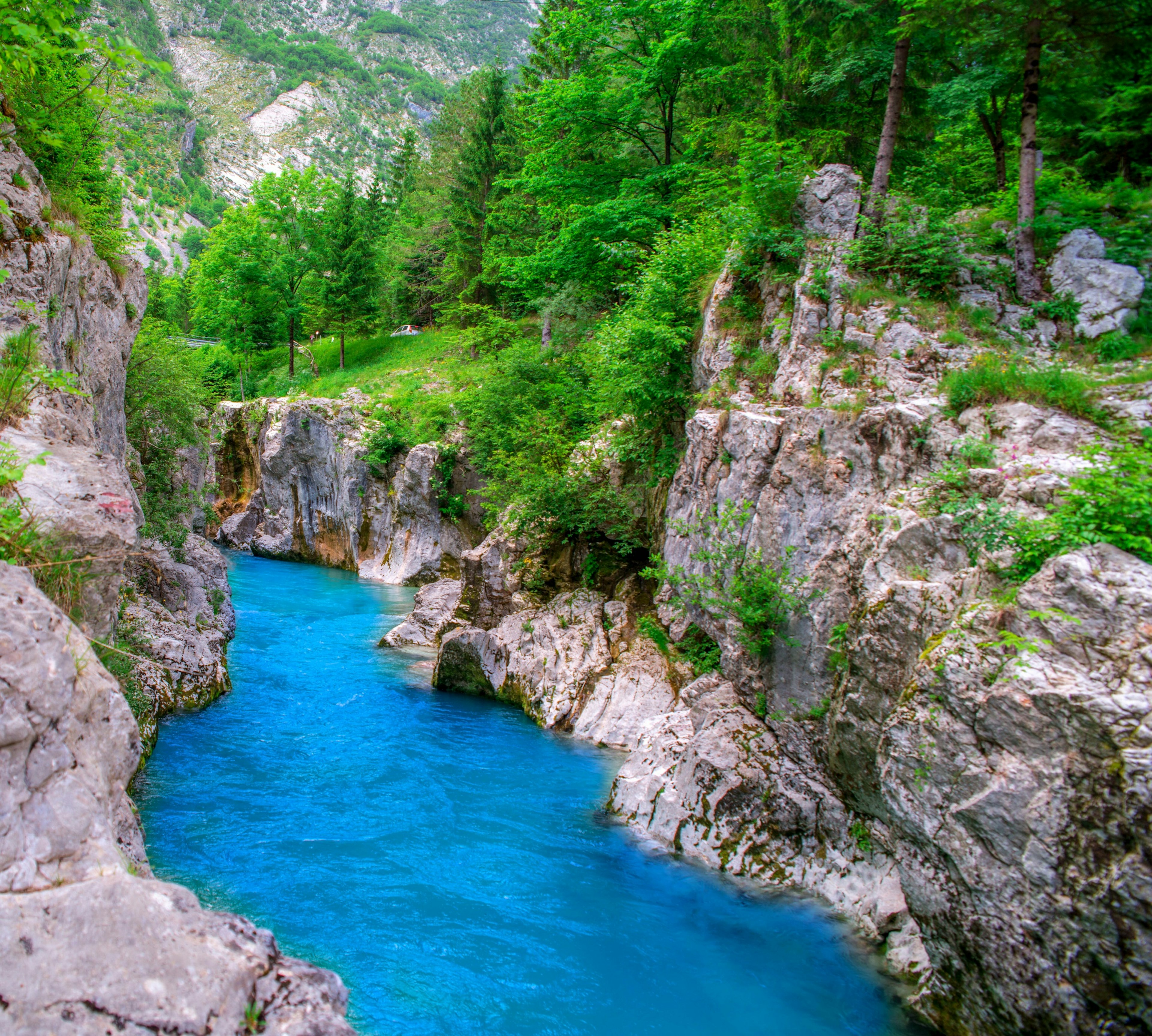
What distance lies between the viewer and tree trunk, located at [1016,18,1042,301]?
10.6m

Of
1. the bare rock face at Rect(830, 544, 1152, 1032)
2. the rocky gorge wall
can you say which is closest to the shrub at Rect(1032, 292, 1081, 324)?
the bare rock face at Rect(830, 544, 1152, 1032)

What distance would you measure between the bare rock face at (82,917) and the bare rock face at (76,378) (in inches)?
48.5

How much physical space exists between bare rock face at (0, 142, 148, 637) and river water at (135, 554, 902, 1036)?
13.1 feet

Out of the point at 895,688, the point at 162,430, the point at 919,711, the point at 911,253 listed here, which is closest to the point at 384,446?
the point at 162,430

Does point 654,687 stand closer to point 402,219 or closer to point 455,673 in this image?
point 455,673

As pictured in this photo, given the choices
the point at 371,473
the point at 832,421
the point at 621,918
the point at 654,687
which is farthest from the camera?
the point at 371,473

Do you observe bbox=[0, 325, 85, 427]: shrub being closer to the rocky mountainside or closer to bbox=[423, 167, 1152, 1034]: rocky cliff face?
bbox=[423, 167, 1152, 1034]: rocky cliff face

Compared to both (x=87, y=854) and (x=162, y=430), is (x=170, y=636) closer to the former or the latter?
(x=162, y=430)

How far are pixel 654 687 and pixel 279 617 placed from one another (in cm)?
1376

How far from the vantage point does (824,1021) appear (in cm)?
679

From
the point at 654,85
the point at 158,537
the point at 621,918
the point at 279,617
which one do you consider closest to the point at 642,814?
the point at 621,918

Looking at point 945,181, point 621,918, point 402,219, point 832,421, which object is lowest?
point 621,918

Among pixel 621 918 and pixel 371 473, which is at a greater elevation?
pixel 371 473

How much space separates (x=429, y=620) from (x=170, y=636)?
705cm
